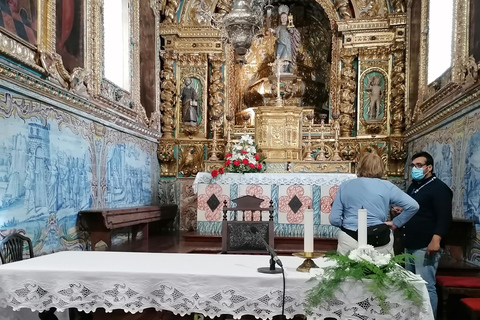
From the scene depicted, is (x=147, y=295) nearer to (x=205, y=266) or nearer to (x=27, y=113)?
(x=205, y=266)

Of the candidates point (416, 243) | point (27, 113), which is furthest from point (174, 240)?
point (416, 243)

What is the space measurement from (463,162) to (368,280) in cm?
440

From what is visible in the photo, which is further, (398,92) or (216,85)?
(216,85)

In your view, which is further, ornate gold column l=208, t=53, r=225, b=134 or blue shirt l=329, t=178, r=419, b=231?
ornate gold column l=208, t=53, r=225, b=134

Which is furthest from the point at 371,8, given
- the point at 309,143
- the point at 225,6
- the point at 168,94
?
the point at 168,94

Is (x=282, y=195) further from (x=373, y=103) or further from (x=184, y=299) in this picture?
(x=184, y=299)

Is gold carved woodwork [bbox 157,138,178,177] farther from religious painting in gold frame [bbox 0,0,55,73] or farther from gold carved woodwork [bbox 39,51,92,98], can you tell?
religious painting in gold frame [bbox 0,0,55,73]

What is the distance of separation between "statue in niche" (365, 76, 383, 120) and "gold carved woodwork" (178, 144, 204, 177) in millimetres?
4162

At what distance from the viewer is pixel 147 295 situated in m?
2.55

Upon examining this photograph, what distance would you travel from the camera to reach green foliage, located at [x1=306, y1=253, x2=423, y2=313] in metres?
2.23

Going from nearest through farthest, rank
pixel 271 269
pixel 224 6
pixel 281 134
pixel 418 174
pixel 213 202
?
1. pixel 271 269
2. pixel 418 174
3. pixel 213 202
4. pixel 281 134
5. pixel 224 6

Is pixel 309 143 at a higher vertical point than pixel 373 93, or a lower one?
lower

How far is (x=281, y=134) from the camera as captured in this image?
905cm

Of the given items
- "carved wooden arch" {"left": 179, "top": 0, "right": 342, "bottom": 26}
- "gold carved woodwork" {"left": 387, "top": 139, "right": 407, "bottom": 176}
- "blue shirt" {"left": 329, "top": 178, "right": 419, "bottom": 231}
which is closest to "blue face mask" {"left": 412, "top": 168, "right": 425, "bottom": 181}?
"blue shirt" {"left": 329, "top": 178, "right": 419, "bottom": 231}
